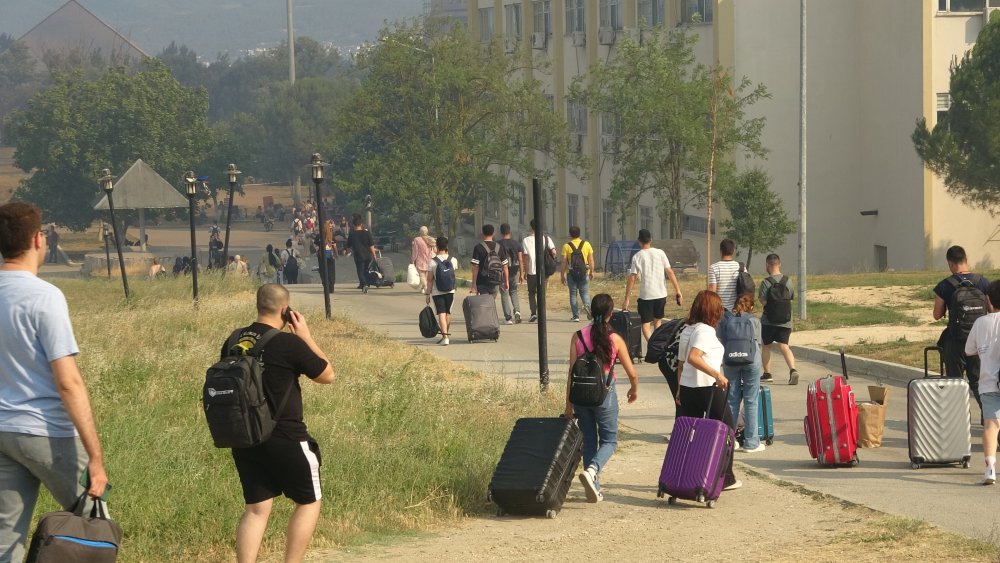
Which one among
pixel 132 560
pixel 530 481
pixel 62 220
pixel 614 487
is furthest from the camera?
pixel 62 220

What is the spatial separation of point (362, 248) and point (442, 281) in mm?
10824

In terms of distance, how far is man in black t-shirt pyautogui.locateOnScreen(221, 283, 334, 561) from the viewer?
7.27m

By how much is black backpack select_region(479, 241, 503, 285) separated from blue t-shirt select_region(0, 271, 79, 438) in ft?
52.2

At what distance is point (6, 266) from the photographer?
20.2ft

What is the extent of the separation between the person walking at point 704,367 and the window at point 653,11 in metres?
39.6

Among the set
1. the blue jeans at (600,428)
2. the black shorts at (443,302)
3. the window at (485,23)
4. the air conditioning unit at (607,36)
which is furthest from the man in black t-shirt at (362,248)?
the window at (485,23)

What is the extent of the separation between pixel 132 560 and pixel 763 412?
6.41 m

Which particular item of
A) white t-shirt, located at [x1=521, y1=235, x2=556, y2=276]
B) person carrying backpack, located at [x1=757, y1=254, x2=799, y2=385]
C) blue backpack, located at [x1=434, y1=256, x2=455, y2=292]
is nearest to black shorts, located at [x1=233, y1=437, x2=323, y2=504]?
person carrying backpack, located at [x1=757, y1=254, x2=799, y2=385]

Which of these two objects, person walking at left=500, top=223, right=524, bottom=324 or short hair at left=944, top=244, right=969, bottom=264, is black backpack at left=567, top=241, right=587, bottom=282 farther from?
short hair at left=944, top=244, right=969, bottom=264

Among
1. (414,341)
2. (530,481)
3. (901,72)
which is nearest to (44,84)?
(901,72)

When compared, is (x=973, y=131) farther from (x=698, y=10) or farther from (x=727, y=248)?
(x=727, y=248)

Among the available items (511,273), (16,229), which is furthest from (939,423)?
(511,273)

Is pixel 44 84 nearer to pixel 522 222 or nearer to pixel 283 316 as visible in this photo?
pixel 522 222

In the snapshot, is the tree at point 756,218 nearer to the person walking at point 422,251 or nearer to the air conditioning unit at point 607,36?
the person walking at point 422,251
